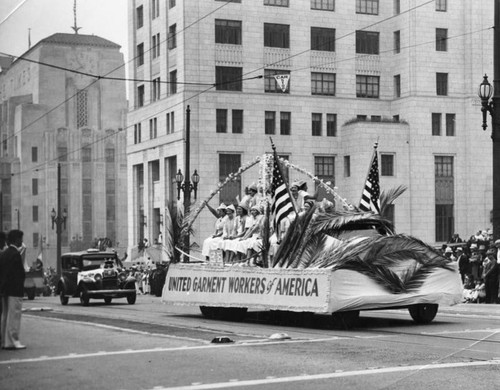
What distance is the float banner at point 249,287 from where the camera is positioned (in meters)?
17.5

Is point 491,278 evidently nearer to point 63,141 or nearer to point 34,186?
point 63,141

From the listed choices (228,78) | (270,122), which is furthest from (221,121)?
(228,78)

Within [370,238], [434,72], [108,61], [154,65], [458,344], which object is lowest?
[458,344]

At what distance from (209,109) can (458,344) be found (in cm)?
2749

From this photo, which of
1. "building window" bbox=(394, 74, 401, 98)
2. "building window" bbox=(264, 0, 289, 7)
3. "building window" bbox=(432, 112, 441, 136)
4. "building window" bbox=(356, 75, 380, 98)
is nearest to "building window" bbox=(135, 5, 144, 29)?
"building window" bbox=(264, 0, 289, 7)

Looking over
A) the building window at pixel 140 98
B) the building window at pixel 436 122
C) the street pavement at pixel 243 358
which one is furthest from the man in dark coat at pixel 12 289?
the building window at pixel 436 122

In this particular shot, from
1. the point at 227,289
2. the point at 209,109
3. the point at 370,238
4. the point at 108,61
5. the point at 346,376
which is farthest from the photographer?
the point at 209,109

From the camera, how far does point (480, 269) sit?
2859 centimetres

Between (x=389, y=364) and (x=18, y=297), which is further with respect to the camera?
(x=18, y=297)

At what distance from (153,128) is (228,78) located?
406cm

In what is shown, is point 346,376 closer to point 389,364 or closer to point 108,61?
point 389,364

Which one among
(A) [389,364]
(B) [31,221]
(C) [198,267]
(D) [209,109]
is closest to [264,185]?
(C) [198,267]

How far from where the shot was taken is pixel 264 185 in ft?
73.0

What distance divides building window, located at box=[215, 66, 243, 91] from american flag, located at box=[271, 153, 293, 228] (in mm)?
15979
